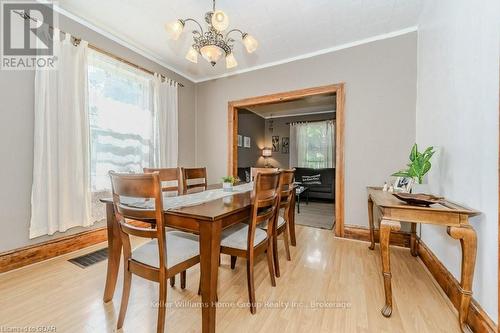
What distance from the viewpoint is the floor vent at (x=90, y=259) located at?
2.10 meters

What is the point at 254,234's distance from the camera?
4.94 ft

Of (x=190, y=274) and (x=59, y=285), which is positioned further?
(x=190, y=274)

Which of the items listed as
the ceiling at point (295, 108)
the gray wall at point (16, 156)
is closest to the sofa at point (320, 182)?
the ceiling at point (295, 108)

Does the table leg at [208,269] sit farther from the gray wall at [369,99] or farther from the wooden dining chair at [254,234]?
the gray wall at [369,99]

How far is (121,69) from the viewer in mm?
2850

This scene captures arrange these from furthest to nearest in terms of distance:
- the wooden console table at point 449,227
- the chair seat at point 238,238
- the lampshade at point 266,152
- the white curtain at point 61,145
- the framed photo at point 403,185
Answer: the lampshade at point 266,152, the white curtain at point 61,145, the framed photo at point 403,185, the chair seat at point 238,238, the wooden console table at point 449,227

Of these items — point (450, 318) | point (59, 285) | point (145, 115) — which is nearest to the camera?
point (450, 318)

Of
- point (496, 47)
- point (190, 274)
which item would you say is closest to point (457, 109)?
point (496, 47)

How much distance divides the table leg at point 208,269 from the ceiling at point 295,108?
4.51 meters

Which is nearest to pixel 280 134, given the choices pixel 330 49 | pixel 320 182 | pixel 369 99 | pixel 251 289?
pixel 320 182

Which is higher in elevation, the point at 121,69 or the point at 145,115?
the point at 121,69

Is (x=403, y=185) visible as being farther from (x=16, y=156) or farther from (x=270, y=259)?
(x=16, y=156)

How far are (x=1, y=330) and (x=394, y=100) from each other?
13.2 ft

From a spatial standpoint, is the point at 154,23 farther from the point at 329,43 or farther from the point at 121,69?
the point at 329,43
